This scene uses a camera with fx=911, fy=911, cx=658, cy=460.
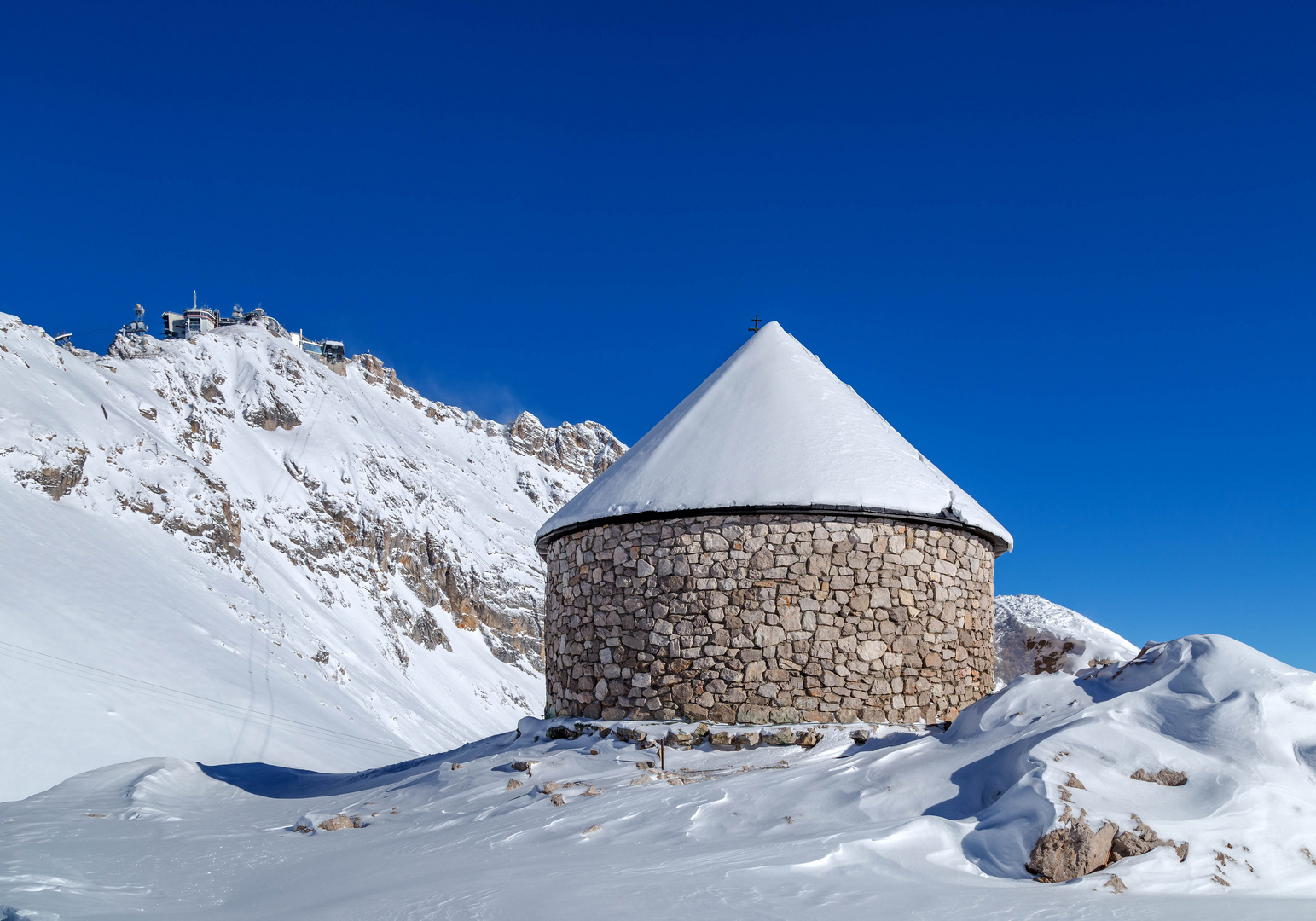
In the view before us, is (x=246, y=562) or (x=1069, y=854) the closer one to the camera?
(x=1069, y=854)

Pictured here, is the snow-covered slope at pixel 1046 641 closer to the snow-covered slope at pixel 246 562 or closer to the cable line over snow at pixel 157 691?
the snow-covered slope at pixel 246 562

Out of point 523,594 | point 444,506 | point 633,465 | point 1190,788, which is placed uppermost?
point 444,506

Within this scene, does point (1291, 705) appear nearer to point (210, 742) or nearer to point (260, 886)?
point (260, 886)

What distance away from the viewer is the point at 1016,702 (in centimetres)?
754

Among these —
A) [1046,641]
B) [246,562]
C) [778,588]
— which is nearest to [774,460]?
[778,588]

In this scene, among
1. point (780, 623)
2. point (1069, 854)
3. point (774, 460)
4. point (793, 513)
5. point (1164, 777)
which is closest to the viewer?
point (1069, 854)

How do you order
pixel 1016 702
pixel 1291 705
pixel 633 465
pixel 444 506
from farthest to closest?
pixel 444 506 → pixel 633 465 → pixel 1016 702 → pixel 1291 705

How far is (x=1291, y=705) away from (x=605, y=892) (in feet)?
15.8

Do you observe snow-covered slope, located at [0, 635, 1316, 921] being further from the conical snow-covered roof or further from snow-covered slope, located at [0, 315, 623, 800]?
snow-covered slope, located at [0, 315, 623, 800]

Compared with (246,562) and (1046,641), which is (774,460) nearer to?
(1046,641)

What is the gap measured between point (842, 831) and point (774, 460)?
14.9ft

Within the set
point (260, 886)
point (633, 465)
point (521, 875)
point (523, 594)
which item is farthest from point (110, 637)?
point (523, 594)

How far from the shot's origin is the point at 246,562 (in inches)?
1886

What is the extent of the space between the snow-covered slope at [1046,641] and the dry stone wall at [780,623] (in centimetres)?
725
